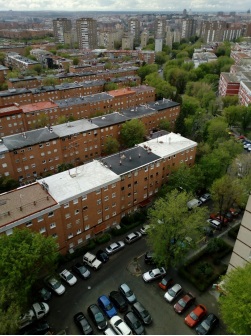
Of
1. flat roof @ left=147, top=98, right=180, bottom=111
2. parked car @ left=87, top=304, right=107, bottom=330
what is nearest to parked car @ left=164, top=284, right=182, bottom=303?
parked car @ left=87, top=304, right=107, bottom=330

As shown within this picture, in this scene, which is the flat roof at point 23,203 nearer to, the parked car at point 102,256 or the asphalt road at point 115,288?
the asphalt road at point 115,288

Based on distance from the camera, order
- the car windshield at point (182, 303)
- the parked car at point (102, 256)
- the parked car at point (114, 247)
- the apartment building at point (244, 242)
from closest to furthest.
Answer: the apartment building at point (244, 242), the car windshield at point (182, 303), the parked car at point (102, 256), the parked car at point (114, 247)

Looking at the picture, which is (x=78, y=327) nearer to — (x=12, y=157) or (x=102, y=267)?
(x=102, y=267)

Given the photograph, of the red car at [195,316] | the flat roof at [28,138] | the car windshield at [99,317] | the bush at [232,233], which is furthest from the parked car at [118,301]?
the flat roof at [28,138]

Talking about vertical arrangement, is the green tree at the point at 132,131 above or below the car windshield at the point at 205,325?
above

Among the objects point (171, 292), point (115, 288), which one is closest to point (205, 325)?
point (171, 292)

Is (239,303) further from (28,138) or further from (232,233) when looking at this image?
(28,138)

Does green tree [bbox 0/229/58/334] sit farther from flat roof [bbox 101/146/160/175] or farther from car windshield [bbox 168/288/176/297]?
flat roof [bbox 101/146/160/175]
